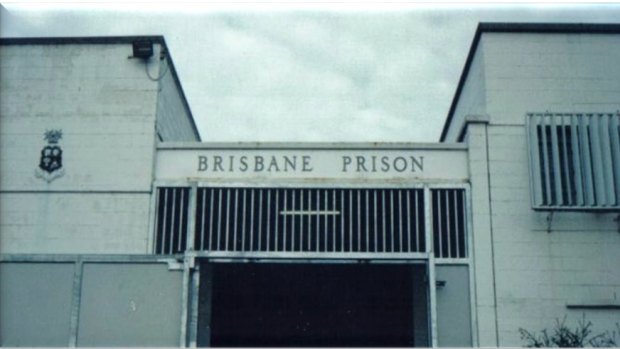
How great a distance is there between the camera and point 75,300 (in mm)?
15500

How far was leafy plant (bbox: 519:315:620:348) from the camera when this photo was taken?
14941mm

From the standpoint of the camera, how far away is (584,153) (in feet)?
53.2

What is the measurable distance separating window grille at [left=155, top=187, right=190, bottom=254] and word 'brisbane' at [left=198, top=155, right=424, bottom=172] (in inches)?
31.3

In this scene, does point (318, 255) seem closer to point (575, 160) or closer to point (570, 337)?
point (570, 337)

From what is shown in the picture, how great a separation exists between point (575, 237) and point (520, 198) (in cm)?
137

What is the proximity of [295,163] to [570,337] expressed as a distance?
6.63 meters

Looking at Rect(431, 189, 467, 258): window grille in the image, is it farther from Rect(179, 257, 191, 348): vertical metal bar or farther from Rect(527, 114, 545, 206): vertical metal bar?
Rect(179, 257, 191, 348): vertical metal bar

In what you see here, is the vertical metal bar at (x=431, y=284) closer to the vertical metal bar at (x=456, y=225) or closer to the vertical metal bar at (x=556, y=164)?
the vertical metal bar at (x=456, y=225)

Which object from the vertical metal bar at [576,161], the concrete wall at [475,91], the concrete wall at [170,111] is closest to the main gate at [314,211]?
the concrete wall at [170,111]

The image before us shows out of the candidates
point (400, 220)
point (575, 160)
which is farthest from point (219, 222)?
point (575, 160)

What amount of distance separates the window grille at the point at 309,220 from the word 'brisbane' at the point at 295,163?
0.51 m

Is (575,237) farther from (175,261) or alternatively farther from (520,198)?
(175,261)

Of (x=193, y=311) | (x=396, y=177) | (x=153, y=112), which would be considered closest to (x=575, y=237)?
(x=396, y=177)

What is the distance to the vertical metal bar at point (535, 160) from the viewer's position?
52.4 feet
